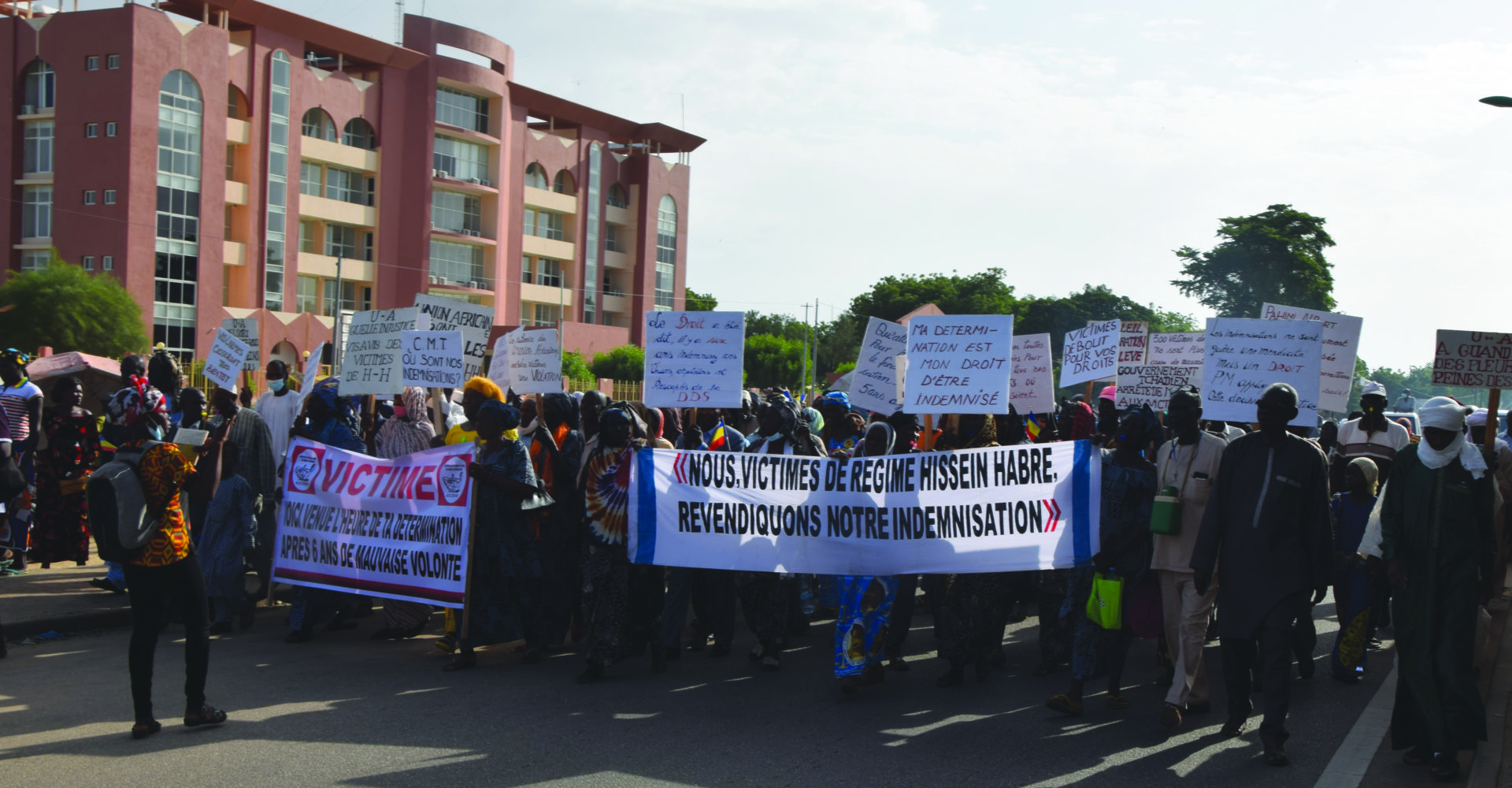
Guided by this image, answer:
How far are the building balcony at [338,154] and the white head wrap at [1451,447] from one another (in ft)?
171

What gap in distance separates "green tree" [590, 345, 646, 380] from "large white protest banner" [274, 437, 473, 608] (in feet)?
180

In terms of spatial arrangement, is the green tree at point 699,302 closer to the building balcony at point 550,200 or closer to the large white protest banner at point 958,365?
the building balcony at point 550,200

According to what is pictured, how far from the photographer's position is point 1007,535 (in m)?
7.23

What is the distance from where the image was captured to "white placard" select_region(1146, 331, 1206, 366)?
12.5 m

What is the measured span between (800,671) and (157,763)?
395 centimetres

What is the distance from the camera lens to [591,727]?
6.53 metres

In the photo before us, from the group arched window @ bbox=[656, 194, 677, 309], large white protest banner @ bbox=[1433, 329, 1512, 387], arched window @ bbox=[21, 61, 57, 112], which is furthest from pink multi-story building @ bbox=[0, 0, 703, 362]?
large white protest banner @ bbox=[1433, 329, 1512, 387]

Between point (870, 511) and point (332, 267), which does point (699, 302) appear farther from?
point (870, 511)

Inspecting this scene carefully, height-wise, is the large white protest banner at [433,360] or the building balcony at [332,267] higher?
the building balcony at [332,267]

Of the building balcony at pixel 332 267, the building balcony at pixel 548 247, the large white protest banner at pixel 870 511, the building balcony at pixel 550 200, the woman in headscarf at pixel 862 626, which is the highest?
the building balcony at pixel 550 200

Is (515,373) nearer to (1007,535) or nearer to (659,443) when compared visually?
(659,443)

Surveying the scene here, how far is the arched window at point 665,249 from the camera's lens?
74.0 m

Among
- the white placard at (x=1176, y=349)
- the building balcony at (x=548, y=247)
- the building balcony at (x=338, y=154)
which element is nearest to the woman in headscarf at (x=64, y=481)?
the white placard at (x=1176, y=349)

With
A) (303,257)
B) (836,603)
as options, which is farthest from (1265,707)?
(303,257)
